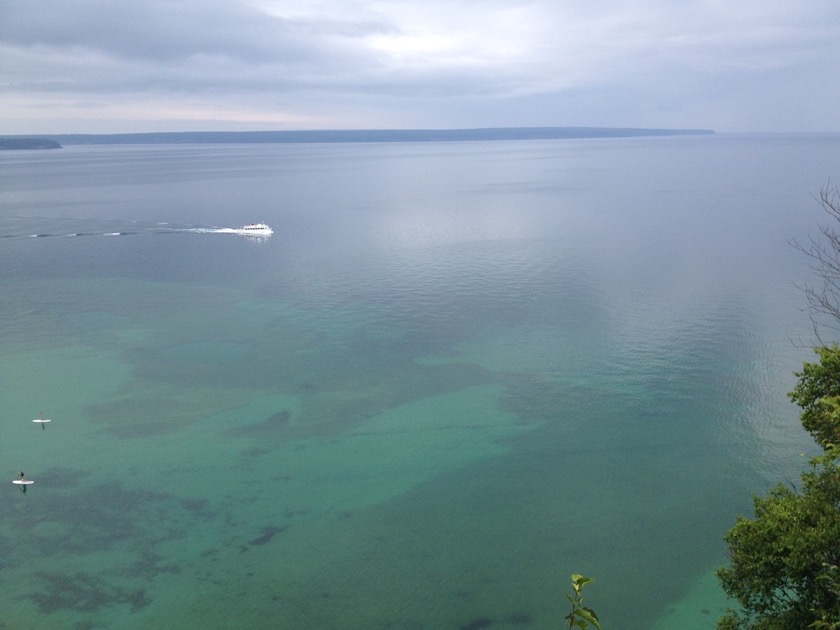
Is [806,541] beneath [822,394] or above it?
beneath

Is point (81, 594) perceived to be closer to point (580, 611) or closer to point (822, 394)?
point (580, 611)

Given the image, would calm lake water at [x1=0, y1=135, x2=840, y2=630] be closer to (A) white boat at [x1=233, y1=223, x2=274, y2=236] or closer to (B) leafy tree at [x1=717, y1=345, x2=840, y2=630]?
(B) leafy tree at [x1=717, y1=345, x2=840, y2=630]

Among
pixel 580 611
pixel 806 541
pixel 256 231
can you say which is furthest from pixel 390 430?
pixel 256 231

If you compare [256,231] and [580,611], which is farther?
[256,231]

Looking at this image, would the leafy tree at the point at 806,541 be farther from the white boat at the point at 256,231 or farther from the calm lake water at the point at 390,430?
the white boat at the point at 256,231

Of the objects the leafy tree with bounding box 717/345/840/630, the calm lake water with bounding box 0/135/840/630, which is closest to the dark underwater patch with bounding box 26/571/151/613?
the calm lake water with bounding box 0/135/840/630

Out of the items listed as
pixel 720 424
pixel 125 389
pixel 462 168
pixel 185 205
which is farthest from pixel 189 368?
pixel 462 168
